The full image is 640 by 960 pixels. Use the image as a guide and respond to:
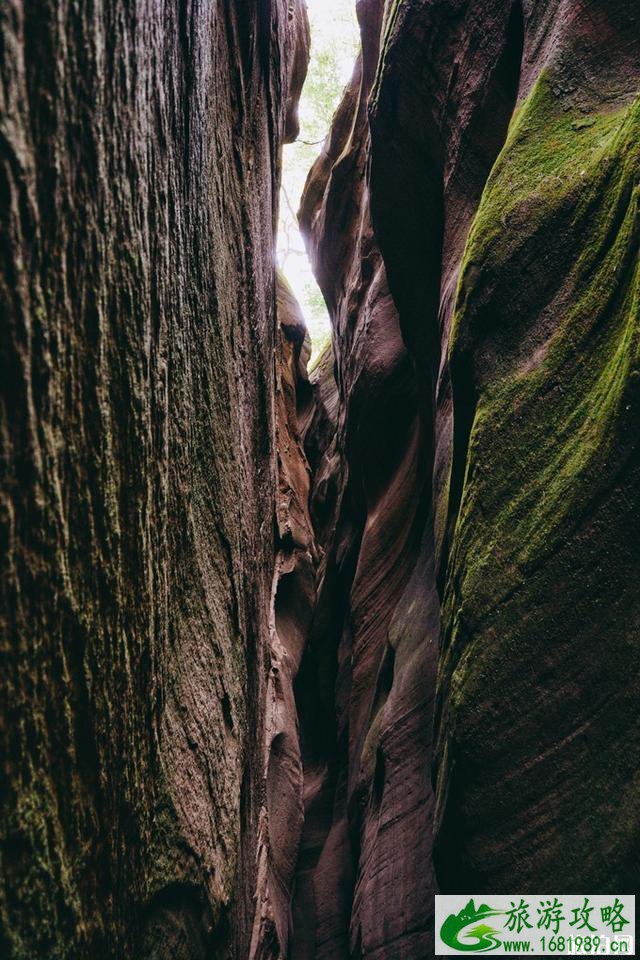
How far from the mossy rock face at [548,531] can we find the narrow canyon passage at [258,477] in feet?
0.06

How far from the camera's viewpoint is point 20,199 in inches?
71.5

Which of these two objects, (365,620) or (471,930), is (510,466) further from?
(365,620)

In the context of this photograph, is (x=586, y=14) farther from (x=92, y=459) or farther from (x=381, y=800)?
(x=381, y=800)

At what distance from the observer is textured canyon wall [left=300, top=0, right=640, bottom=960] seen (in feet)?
11.6

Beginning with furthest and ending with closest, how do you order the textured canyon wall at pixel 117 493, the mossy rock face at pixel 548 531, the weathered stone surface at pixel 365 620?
the weathered stone surface at pixel 365 620
the mossy rock face at pixel 548 531
the textured canyon wall at pixel 117 493

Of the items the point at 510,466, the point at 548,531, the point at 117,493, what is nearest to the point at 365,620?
the point at 510,466

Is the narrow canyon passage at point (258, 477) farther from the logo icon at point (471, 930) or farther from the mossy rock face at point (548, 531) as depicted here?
the logo icon at point (471, 930)

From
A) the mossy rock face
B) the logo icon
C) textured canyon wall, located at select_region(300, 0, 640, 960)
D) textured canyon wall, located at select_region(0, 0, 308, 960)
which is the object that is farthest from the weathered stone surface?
textured canyon wall, located at select_region(0, 0, 308, 960)

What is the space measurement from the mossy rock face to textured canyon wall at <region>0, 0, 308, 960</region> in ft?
4.66

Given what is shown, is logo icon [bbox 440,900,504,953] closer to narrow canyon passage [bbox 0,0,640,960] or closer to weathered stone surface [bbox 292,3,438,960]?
narrow canyon passage [bbox 0,0,640,960]

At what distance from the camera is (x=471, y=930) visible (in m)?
4.09

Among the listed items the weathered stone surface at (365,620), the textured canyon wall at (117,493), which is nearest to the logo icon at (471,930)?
the textured canyon wall at (117,493)

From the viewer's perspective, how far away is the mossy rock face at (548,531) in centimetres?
346

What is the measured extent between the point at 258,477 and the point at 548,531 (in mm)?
2862
